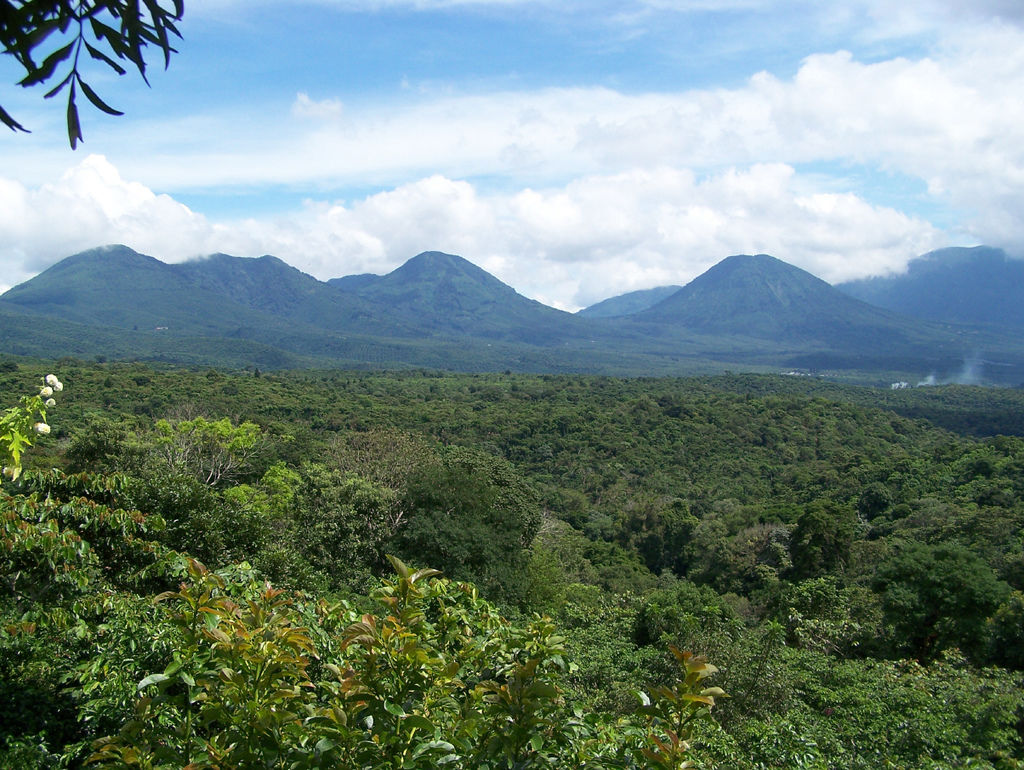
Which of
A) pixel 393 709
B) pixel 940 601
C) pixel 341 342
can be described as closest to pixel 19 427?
pixel 393 709

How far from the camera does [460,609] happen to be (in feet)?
9.57

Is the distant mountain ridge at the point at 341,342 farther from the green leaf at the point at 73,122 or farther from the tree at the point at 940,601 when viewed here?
the green leaf at the point at 73,122

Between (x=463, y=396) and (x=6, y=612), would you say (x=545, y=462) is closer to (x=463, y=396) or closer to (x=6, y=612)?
(x=463, y=396)

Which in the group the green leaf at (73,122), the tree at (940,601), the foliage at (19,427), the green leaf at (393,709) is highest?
the green leaf at (73,122)

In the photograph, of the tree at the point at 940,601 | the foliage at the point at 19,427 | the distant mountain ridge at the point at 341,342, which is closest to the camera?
the foliage at the point at 19,427

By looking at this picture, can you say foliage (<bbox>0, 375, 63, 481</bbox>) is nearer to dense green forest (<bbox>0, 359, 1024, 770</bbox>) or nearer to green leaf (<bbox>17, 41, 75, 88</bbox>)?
dense green forest (<bbox>0, 359, 1024, 770</bbox>)

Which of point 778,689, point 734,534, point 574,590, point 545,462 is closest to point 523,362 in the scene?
point 545,462

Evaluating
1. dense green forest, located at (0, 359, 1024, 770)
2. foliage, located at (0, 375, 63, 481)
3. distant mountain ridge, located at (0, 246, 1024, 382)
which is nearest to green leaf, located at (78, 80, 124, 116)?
dense green forest, located at (0, 359, 1024, 770)

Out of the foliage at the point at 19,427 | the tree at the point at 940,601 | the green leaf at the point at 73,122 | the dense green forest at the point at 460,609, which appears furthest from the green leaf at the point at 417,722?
the tree at the point at 940,601

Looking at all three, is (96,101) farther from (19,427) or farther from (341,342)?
(341,342)

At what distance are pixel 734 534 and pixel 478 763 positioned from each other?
27155 millimetres

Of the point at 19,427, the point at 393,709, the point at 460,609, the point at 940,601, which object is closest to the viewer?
the point at 393,709

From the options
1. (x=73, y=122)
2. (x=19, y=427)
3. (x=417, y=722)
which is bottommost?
(x=417, y=722)

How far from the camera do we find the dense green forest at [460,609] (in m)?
A: 1.93
